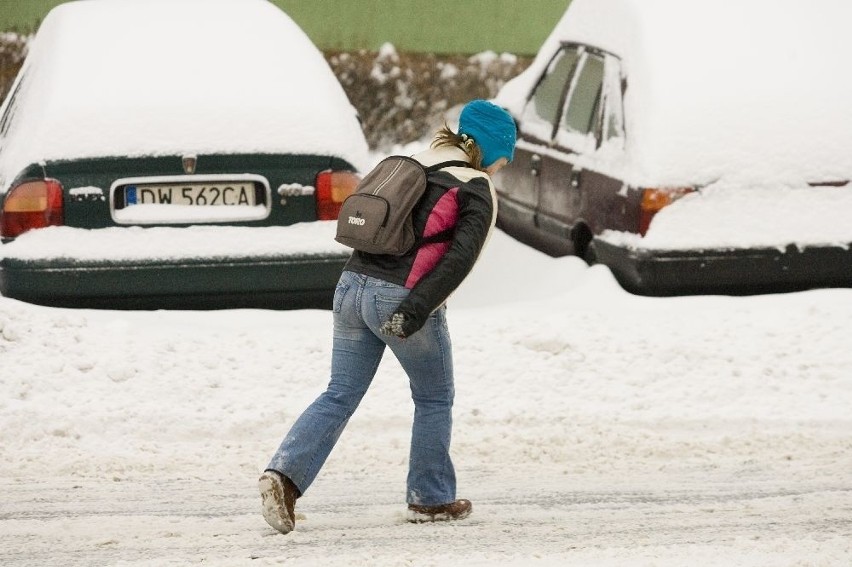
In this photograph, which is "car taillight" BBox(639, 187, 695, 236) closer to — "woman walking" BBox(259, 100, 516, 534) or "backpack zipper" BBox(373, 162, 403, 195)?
"woman walking" BBox(259, 100, 516, 534)

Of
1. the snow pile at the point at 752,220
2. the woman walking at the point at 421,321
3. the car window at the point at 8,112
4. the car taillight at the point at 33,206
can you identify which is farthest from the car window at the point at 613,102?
the woman walking at the point at 421,321

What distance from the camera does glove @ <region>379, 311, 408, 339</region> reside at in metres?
4.98

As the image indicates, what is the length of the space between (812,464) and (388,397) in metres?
1.99

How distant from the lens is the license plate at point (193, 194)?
7469 mm

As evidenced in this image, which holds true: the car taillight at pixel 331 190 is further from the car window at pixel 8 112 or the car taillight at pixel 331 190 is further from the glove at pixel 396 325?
the glove at pixel 396 325

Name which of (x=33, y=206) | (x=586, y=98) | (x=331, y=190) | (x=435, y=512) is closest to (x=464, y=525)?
(x=435, y=512)

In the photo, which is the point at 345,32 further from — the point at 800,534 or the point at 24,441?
the point at 800,534

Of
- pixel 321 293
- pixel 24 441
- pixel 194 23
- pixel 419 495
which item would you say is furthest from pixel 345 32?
pixel 419 495

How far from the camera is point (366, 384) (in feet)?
17.6

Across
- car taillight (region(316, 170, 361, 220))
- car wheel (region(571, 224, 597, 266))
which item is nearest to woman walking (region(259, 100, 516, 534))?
car taillight (region(316, 170, 361, 220))

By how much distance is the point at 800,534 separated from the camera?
533cm

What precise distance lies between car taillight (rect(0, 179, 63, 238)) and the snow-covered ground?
451mm

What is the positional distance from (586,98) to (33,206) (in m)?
3.48

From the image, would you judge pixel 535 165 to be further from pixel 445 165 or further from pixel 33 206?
pixel 445 165
